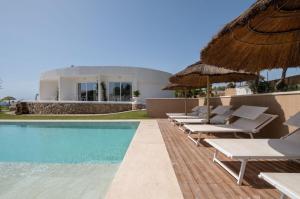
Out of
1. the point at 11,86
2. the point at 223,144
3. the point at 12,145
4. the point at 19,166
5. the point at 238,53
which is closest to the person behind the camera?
the point at 223,144

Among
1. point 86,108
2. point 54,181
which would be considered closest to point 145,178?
point 54,181

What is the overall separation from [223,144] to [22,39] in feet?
54.9

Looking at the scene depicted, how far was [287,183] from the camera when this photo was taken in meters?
2.00

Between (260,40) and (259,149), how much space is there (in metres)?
1.66

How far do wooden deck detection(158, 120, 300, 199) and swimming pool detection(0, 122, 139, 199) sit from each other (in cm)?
134

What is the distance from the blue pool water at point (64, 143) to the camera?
6.36 meters

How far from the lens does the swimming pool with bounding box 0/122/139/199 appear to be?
149 inches

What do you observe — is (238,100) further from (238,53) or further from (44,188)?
(44,188)

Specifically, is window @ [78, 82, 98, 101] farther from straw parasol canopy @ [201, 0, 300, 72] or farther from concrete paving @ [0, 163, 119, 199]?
straw parasol canopy @ [201, 0, 300, 72]

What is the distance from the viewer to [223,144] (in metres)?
3.62

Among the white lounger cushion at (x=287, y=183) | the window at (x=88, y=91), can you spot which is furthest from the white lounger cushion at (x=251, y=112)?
the window at (x=88, y=91)

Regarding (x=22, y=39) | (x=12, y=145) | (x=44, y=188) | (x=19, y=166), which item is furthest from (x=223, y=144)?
(x=22, y=39)

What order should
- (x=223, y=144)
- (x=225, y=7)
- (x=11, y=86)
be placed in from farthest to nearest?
(x=11, y=86), (x=225, y=7), (x=223, y=144)

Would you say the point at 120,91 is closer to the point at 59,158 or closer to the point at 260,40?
the point at 59,158
